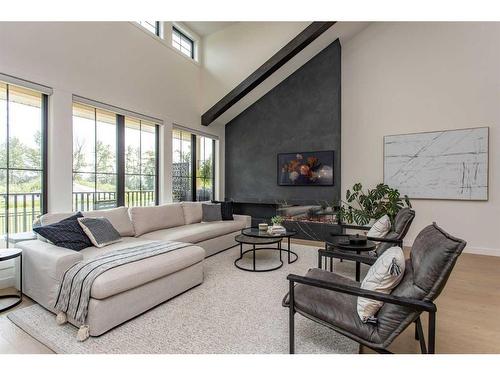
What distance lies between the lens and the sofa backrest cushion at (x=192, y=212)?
4.48 meters

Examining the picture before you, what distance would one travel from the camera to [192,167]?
5.72m

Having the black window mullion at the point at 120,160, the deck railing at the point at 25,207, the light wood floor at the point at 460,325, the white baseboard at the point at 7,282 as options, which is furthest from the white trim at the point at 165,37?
the light wood floor at the point at 460,325

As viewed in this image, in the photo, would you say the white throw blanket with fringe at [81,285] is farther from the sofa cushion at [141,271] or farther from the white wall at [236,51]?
the white wall at [236,51]

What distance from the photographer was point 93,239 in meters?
2.76

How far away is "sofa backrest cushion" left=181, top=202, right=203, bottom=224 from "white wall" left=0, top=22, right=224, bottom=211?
1.90 feet

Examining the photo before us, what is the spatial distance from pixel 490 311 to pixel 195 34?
6734 mm

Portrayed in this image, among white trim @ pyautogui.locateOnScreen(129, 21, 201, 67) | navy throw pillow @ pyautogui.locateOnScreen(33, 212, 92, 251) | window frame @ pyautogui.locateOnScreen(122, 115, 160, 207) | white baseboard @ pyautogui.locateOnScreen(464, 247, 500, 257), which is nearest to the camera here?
navy throw pillow @ pyautogui.locateOnScreen(33, 212, 92, 251)

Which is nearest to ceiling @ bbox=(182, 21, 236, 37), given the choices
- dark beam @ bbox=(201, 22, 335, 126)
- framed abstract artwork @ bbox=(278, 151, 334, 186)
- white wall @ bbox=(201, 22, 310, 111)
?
white wall @ bbox=(201, 22, 310, 111)

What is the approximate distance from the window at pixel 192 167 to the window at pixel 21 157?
2.27m

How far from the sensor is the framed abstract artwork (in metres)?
5.25

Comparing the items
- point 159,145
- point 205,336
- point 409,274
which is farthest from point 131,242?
point 409,274

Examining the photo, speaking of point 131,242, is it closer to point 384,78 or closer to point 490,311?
point 490,311

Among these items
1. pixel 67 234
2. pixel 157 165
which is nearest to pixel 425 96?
pixel 157 165

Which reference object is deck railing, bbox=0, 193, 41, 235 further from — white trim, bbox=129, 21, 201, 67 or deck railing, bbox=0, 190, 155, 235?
white trim, bbox=129, 21, 201, 67
